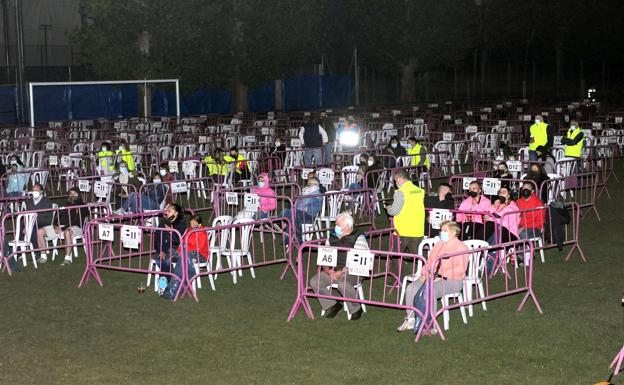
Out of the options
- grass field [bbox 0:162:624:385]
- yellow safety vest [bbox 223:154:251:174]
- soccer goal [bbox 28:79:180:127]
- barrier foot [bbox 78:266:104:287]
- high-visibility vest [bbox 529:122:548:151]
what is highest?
soccer goal [bbox 28:79:180:127]

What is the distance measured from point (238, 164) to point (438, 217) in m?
9.36

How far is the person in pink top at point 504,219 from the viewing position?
15.1 meters

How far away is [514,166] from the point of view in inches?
847

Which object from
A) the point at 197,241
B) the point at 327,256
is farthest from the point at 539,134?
the point at 327,256

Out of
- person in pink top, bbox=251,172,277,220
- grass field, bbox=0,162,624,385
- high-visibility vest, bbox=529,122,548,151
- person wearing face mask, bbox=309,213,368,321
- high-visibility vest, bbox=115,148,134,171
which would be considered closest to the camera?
grass field, bbox=0,162,624,385

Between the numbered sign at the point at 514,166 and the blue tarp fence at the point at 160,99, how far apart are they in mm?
29778

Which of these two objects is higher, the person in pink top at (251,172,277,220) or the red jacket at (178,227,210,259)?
the person in pink top at (251,172,277,220)

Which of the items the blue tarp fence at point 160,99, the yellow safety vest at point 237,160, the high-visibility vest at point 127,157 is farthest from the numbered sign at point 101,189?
the blue tarp fence at point 160,99

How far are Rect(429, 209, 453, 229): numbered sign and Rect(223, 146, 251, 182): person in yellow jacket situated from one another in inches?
347

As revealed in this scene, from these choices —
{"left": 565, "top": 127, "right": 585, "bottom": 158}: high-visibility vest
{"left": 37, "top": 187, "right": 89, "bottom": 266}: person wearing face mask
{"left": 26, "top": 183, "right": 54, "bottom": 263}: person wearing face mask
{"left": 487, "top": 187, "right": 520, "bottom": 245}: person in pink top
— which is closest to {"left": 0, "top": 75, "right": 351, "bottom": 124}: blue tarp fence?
{"left": 565, "top": 127, "right": 585, "bottom": 158}: high-visibility vest

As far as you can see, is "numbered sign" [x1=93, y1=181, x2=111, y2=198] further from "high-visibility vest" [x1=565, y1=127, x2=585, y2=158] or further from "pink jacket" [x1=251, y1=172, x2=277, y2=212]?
"high-visibility vest" [x1=565, y1=127, x2=585, y2=158]

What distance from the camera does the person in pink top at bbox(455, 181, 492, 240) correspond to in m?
15.4

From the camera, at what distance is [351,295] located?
12773mm

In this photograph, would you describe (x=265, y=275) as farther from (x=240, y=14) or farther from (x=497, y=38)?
(x=497, y=38)
